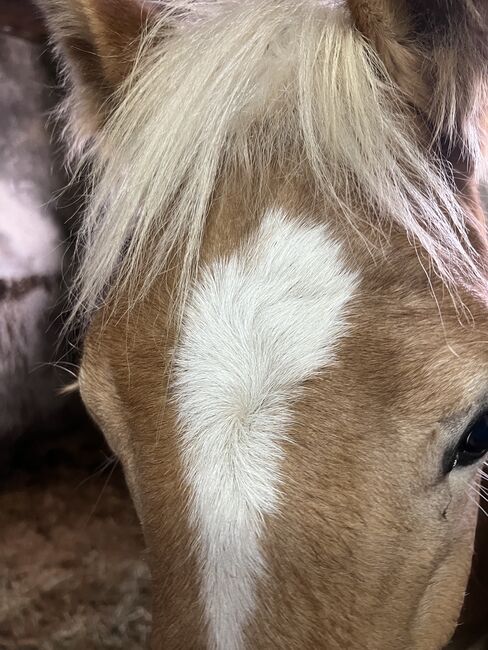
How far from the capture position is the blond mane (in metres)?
0.50

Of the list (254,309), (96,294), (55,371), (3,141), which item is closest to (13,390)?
(55,371)

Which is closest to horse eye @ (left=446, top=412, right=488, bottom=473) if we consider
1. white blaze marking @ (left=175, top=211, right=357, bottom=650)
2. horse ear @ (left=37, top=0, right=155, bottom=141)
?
white blaze marking @ (left=175, top=211, right=357, bottom=650)

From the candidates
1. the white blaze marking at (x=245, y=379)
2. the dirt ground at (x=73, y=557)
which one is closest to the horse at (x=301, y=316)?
the white blaze marking at (x=245, y=379)

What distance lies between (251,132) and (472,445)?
0.28 meters

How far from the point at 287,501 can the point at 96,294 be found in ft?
0.85

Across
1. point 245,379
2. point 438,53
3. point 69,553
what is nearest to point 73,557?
point 69,553

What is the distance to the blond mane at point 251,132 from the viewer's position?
1.65ft

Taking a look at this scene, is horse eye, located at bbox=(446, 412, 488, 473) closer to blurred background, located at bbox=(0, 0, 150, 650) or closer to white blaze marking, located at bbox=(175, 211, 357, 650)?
white blaze marking, located at bbox=(175, 211, 357, 650)

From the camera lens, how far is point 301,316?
46 cm

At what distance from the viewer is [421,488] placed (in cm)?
49

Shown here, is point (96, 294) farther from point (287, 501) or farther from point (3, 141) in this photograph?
point (3, 141)

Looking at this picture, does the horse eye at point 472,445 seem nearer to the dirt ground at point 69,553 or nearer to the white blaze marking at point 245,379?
the white blaze marking at point 245,379

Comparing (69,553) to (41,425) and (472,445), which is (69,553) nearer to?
(41,425)

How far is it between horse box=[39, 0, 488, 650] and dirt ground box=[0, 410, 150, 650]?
0.45 m
